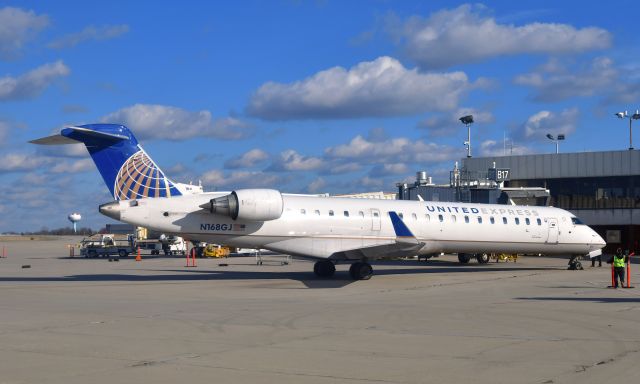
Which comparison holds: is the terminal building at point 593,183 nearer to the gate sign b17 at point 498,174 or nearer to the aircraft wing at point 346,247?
the gate sign b17 at point 498,174

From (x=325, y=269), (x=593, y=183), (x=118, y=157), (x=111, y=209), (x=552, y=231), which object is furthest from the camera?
(x=593, y=183)

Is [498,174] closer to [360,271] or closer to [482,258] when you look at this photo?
[482,258]

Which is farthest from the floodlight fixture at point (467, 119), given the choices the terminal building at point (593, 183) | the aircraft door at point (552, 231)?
the aircraft door at point (552, 231)

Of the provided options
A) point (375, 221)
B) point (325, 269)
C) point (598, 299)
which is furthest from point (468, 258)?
point (598, 299)

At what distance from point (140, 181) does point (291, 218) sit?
17.3 feet

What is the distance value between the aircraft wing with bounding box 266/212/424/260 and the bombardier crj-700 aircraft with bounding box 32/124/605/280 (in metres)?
0.03

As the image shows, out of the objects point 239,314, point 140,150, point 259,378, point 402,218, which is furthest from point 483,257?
point 259,378

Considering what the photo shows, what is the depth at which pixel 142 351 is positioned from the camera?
35.1ft

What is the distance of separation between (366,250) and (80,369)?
15.5m

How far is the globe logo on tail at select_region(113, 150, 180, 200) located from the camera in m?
23.2

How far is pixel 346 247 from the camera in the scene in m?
25.5

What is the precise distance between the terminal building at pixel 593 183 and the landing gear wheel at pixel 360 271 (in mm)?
24675

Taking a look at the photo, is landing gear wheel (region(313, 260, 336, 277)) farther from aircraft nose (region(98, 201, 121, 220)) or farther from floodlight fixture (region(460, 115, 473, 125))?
floodlight fixture (region(460, 115, 473, 125))

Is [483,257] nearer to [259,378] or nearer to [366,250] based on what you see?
[366,250]
